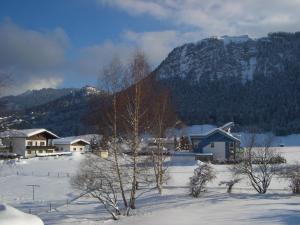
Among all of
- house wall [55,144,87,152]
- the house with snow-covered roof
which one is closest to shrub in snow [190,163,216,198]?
the house with snow-covered roof

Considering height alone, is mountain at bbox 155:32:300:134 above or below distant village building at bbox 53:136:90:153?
above

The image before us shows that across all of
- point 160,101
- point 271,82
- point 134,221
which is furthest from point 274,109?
point 134,221

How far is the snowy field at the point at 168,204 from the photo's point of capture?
20375mm

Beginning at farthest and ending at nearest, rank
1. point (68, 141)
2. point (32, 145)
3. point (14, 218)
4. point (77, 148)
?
point (77, 148)
point (68, 141)
point (32, 145)
point (14, 218)

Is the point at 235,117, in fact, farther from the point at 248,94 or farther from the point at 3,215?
the point at 3,215

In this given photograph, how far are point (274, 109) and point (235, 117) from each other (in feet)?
51.6

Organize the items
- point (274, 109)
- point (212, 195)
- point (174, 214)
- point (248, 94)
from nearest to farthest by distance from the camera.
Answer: point (174, 214), point (212, 195), point (274, 109), point (248, 94)

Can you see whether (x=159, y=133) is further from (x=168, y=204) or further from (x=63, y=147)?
(x=63, y=147)

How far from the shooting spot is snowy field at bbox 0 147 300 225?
20.4 meters

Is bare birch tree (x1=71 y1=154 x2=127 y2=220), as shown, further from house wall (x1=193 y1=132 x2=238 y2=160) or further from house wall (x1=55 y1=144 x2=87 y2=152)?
house wall (x1=55 y1=144 x2=87 y2=152)

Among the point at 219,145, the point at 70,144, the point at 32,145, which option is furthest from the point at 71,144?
the point at 219,145

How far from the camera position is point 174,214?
22.5 m

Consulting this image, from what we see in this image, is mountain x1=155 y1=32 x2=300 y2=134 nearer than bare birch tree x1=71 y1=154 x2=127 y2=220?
No

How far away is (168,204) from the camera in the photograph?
1057 inches
